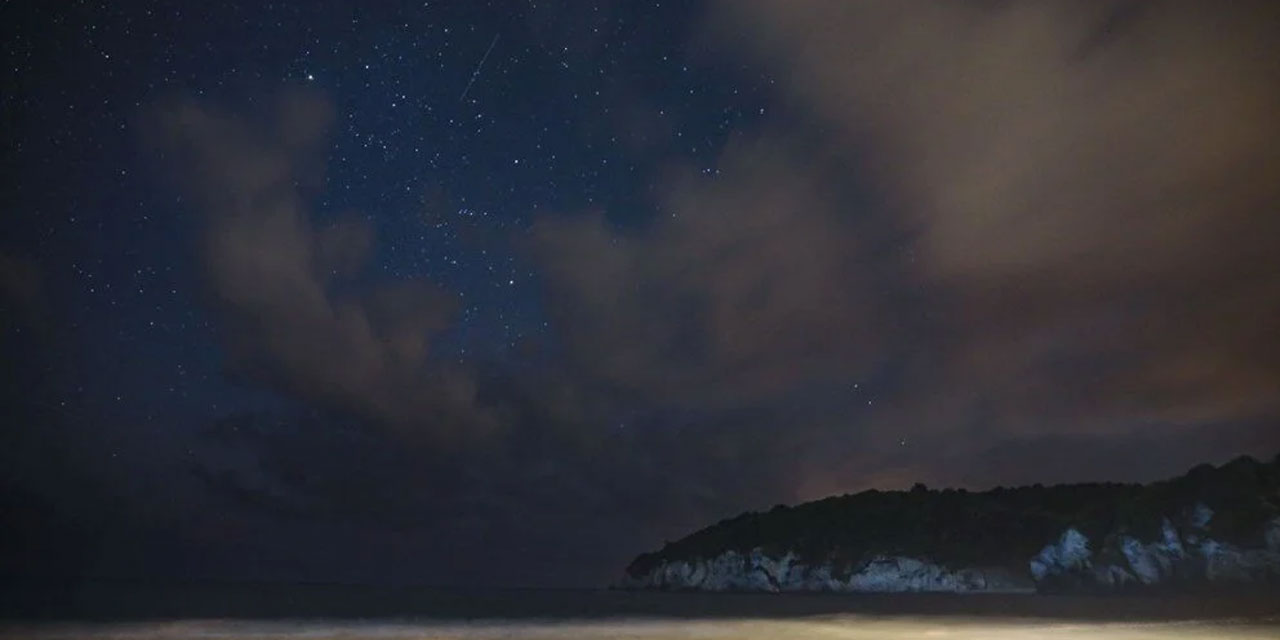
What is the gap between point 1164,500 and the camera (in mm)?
161500

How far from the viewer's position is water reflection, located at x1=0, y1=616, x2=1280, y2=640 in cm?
4188

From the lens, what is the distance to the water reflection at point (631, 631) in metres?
41.9

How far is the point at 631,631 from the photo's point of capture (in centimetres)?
4475

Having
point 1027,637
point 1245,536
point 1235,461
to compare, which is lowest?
point 1027,637

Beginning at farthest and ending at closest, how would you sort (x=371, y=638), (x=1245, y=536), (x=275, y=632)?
(x=1245, y=536)
(x=275, y=632)
(x=371, y=638)

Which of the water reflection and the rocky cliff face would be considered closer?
the water reflection

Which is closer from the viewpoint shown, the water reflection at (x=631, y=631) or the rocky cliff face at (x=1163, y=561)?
the water reflection at (x=631, y=631)

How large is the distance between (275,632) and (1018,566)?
7263 inches

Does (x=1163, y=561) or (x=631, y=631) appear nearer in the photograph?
(x=631, y=631)

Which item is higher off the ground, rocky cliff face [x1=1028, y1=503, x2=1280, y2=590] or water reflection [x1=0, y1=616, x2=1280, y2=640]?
rocky cliff face [x1=1028, y1=503, x2=1280, y2=590]

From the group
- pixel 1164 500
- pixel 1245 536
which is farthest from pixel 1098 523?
pixel 1245 536

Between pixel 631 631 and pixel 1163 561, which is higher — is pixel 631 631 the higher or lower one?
the lower one

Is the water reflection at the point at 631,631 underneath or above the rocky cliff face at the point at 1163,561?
underneath

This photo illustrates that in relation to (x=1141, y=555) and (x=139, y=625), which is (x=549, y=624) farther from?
(x=1141, y=555)
